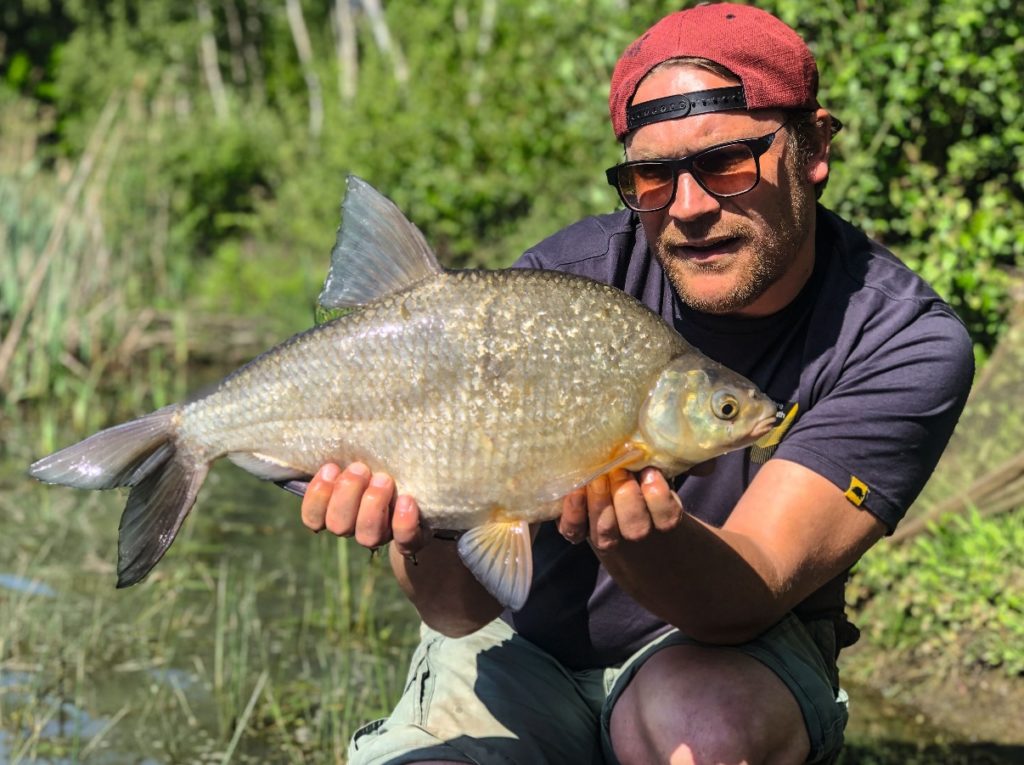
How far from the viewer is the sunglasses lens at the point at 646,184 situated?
253cm

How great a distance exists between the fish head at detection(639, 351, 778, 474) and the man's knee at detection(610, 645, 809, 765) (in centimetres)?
49

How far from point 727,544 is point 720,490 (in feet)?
1.41

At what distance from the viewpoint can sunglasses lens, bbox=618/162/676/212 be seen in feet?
8.29

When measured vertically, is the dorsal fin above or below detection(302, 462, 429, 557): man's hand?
Result: above

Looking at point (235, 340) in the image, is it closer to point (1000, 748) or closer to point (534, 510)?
point (1000, 748)

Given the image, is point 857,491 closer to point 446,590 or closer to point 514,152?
point 446,590

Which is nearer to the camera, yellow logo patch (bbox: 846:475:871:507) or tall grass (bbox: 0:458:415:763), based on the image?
yellow logo patch (bbox: 846:475:871:507)

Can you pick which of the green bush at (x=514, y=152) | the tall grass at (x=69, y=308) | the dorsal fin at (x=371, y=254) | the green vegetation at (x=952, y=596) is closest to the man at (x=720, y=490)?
the dorsal fin at (x=371, y=254)

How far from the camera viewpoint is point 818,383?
2.59m

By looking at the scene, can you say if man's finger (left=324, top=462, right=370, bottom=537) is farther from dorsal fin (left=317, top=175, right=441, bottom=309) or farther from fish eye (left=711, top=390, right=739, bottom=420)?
fish eye (left=711, top=390, right=739, bottom=420)

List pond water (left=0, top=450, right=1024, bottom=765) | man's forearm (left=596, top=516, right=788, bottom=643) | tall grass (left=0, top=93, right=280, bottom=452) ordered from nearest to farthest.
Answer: man's forearm (left=596, top=516, right=788, bottom=643)
pond water (left=0, top=450, right=1024, bottom=765)
tall grass (left=0, top=93, right=280, bottom=452)

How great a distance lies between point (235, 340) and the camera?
10.6 meters

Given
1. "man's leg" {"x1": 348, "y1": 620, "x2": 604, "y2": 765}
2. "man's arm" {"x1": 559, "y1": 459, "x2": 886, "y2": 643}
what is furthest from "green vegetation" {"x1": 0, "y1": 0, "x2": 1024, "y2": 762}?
"man's arm" {"x1": 559, "y1": 459, "x2": 886, "y2": 643}

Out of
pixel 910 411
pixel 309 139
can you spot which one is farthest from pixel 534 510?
pixel 309 139
